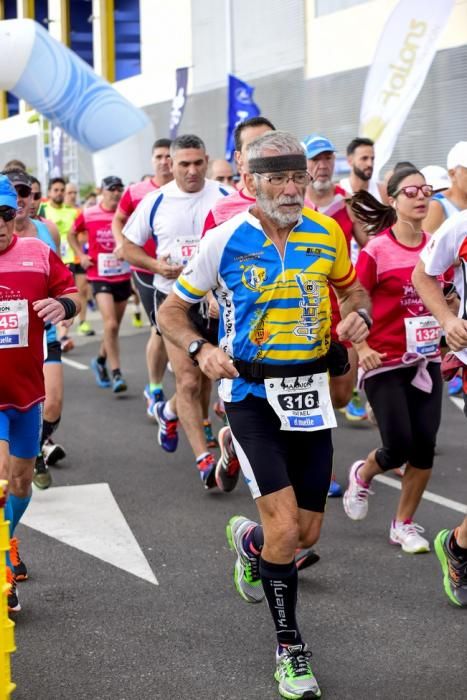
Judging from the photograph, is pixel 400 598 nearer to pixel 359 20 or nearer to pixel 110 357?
pixel 110 357

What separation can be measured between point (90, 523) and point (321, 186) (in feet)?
8.08

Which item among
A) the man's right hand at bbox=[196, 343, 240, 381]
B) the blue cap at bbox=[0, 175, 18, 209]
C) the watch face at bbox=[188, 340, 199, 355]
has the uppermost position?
the blue cap at bbox=[0, 175, 18, 209]

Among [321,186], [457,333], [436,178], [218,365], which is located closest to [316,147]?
[321,186]

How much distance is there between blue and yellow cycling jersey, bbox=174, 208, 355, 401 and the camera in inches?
164

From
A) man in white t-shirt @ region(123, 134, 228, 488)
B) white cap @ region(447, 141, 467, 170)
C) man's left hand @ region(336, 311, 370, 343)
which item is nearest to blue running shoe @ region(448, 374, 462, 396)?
man in white t-shirt @ region(123, 134, 228, 488)

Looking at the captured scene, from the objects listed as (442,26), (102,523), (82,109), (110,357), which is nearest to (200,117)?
(82,109)

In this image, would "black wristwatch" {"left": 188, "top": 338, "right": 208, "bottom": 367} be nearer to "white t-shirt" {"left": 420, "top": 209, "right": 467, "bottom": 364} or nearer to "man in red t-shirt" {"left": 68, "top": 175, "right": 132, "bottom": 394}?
"white t-shirt" {"left": 420, "top": 209, "right": 467, "bottom": 364}

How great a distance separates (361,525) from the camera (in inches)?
247

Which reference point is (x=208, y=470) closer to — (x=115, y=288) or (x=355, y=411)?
(x=355, y=411)

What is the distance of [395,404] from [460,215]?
1.36 metres

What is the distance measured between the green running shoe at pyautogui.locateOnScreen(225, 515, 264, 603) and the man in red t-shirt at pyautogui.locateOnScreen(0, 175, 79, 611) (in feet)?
3.14

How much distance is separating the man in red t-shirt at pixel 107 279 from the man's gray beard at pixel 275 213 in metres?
6.12

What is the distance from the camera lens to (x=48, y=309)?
481 cm

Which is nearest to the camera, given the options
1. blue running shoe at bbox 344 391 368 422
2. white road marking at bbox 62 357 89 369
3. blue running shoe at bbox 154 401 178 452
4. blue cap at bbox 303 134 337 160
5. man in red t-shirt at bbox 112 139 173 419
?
blue cap at bbox 303 134 337 160
